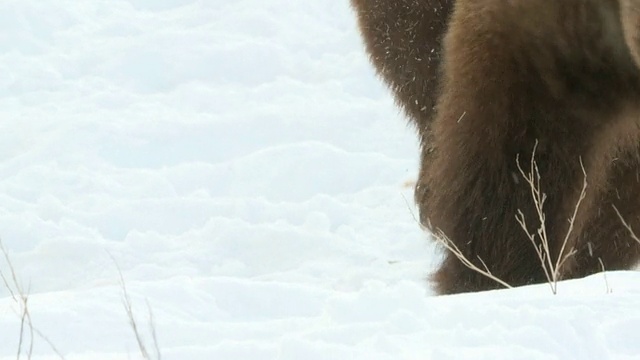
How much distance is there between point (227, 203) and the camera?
6.42 metres

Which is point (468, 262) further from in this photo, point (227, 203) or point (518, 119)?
point (227, 203)

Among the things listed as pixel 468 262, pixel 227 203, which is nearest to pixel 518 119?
pixel 468 262

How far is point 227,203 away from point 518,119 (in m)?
2.55

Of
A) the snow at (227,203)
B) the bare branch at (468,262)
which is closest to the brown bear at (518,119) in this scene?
the bare branch at (468,262)

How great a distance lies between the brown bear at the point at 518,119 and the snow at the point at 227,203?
52 centimetres

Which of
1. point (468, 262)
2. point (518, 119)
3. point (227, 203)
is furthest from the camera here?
point (227, 203)

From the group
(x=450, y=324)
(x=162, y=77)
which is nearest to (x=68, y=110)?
(x=162, y=77)

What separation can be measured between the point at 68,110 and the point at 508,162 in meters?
4.02

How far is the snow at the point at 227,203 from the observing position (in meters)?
2.71

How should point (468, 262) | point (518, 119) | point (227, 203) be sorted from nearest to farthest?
point (468, 262), point (518, 119), point (227, 203)

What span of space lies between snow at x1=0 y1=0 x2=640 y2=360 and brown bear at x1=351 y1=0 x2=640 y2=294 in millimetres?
524

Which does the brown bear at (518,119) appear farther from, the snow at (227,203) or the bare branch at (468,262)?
the snow at (227,203)

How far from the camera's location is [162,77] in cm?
841

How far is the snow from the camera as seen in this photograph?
2.71 meters
